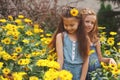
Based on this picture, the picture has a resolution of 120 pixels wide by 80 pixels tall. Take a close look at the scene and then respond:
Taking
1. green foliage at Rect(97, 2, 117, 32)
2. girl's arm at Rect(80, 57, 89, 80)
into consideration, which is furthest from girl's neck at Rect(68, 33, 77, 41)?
green foliage at Rect(97, 2, 117, 32)

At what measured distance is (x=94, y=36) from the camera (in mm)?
3701

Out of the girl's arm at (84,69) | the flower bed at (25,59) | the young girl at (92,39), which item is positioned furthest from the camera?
the young girl at (92,39)

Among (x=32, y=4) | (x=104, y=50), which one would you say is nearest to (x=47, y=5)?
(x=32, y=4)

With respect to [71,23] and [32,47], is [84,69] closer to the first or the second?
[71,23]

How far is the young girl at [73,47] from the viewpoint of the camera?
335cm

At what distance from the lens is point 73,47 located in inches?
133

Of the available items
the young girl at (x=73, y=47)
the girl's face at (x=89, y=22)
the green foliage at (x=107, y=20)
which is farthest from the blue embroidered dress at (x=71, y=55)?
the green foliage at (x=107, y=20)

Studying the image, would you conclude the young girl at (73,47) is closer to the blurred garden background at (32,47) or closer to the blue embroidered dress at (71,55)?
the blue embroidered dress at (71,55)

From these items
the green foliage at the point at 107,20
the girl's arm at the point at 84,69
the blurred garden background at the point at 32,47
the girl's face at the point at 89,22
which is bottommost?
the green foliage at the point at 107,20

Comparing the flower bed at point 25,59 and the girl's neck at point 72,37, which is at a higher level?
the girl's neck at point 72,37

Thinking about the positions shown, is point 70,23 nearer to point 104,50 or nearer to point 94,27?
point 94,27

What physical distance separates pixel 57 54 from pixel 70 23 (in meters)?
0.26

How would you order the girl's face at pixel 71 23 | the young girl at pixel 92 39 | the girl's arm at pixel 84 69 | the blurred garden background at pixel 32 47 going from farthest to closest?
the young girl at pixel 92 39 → the girl's arm at pixel 84 69 → the girl's face at pixel 71 23 → the blurred garden background at pixel 32 47

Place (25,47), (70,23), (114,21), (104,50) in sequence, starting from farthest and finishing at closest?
(114,21) < (104,50) < (25,47) < (70,23)
